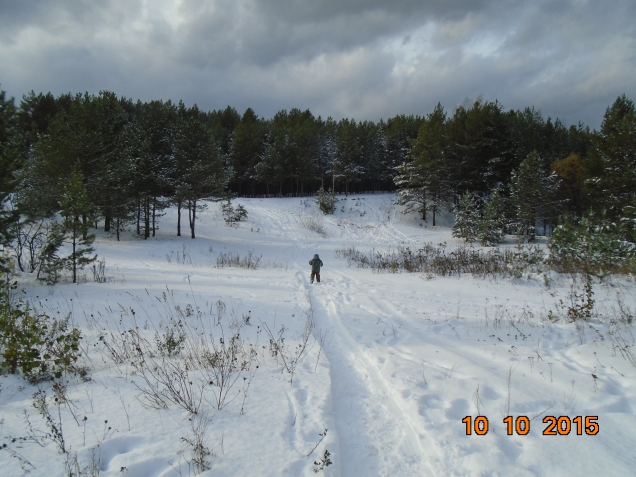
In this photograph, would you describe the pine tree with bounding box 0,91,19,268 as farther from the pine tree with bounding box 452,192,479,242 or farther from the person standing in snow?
the pine tree with bounding box 452,192,479,242

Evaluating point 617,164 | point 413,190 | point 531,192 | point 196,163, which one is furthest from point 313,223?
point 617,164

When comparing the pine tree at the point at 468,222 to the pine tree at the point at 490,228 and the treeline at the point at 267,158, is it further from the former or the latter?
the treeline at the point at 267,158

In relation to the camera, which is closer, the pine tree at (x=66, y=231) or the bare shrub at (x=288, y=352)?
the bare shrub at (x=288, y=352)

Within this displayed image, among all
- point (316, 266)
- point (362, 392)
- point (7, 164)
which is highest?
point (7, 164)

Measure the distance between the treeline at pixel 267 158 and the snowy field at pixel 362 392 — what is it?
8.80 metres

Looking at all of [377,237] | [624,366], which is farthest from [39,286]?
[377,237]

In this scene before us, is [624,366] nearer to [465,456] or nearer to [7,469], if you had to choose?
[465,456]

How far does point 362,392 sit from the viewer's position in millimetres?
3973

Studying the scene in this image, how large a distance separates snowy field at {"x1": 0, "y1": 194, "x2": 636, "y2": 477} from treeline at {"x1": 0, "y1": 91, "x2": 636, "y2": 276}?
28.9 ft

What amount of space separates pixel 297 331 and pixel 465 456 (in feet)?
12.9

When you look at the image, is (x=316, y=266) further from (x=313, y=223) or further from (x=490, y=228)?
(x=313, y=223)
